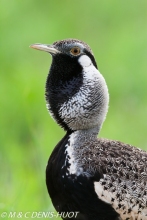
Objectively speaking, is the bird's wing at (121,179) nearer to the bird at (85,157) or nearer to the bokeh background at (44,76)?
the bird at (85,157)

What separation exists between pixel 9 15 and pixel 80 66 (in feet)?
21.1

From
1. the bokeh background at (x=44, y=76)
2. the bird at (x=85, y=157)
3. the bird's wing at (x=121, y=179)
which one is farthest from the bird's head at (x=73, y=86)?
the bokeh background at (x=44, y=76)

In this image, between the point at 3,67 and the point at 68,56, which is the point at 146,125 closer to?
the point at 3,67

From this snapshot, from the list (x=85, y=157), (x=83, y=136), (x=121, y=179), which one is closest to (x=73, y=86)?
(x=83, y=136)

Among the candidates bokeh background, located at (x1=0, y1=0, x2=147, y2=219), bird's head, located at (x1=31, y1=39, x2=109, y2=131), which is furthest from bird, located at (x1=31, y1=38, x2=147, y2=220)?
bokeh background, located at (x1=0, y1=0, x2=147, y2=219)

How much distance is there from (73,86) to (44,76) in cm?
453

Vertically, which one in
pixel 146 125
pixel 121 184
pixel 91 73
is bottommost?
pixel 121 184

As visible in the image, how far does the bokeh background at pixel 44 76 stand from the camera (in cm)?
781

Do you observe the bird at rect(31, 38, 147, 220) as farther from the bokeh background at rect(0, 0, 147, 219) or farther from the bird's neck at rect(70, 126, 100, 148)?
the bokeh background at rect(0, 0, 147, 219)

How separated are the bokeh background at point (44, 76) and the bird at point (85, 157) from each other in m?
0.48

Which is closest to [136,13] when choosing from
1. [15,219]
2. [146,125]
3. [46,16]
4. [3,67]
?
[46,16]

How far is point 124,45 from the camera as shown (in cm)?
1186

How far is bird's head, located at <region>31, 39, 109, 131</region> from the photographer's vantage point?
640cm

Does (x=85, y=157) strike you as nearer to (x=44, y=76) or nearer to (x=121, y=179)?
(x=121, y=179)
